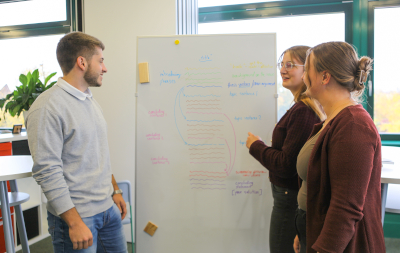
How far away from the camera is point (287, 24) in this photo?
8.57ft

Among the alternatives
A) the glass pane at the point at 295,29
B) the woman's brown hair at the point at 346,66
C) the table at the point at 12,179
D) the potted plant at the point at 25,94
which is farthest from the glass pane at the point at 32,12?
the woman's brown hair at the point at 346,66

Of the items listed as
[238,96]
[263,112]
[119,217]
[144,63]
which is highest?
[144,63]

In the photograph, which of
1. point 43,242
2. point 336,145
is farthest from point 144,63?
point 43,242

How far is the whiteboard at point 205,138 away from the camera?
5.76 ft

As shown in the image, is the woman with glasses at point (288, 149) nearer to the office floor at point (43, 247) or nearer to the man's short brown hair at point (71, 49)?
the man's short brown hair at point (71, 49)

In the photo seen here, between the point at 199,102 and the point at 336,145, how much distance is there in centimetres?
107

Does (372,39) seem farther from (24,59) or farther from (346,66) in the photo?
(24,59)

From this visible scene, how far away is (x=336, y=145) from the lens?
83 centimetres

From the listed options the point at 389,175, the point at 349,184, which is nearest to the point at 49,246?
the point at 349,184

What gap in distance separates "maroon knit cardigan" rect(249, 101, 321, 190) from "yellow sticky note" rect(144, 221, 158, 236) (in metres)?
0.93

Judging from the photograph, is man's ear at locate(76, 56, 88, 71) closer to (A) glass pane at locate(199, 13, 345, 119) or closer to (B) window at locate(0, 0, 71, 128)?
(A) glass pane at locate(199, 13, 345, 119)

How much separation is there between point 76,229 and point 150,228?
82 centimetres

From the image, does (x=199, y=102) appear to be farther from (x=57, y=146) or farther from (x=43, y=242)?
(x=43, y=242)

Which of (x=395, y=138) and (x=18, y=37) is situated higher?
(x=18, y=37)
